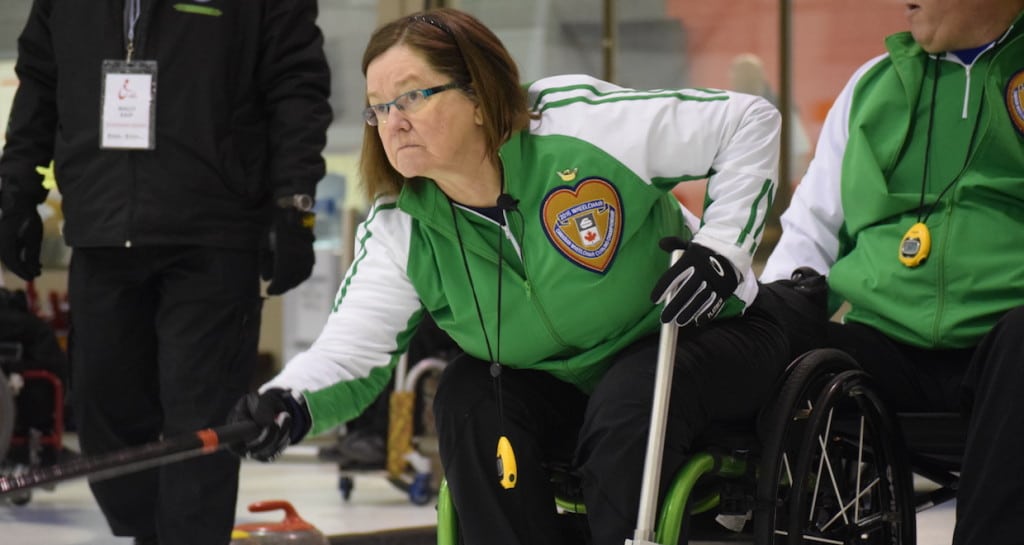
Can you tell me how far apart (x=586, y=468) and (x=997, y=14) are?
105 cm

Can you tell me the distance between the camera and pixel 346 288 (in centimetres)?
220

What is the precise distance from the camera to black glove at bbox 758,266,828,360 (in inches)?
89.5

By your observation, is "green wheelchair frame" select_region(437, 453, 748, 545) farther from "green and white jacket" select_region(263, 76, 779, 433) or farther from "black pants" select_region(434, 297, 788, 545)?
"green and white jacket" select_region(263, 76, 779, 433)

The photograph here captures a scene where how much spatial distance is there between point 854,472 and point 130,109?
1666 mm

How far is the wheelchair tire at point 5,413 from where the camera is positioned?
416 centimetres

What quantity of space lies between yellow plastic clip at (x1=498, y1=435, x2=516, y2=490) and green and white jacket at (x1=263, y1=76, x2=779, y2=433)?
16cm

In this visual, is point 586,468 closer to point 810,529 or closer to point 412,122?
point 810,529

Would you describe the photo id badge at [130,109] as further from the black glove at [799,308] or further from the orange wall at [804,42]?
the orange wall at [804,42]

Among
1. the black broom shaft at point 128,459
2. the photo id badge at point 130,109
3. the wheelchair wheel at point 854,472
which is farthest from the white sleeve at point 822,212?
the photo id badge at point 130,109

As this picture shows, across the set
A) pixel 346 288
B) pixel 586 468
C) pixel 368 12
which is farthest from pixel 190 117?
pixel 368 12

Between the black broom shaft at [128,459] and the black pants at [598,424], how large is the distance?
0.32 m

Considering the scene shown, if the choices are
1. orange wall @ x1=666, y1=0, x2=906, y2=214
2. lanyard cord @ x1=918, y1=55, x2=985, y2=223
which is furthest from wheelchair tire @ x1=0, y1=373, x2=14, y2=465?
orange wall @ x1=666, y1=0, x2=906, y2=214

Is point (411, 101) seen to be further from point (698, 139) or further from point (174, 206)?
point (174, 206)

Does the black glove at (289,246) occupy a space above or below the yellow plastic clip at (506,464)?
above
